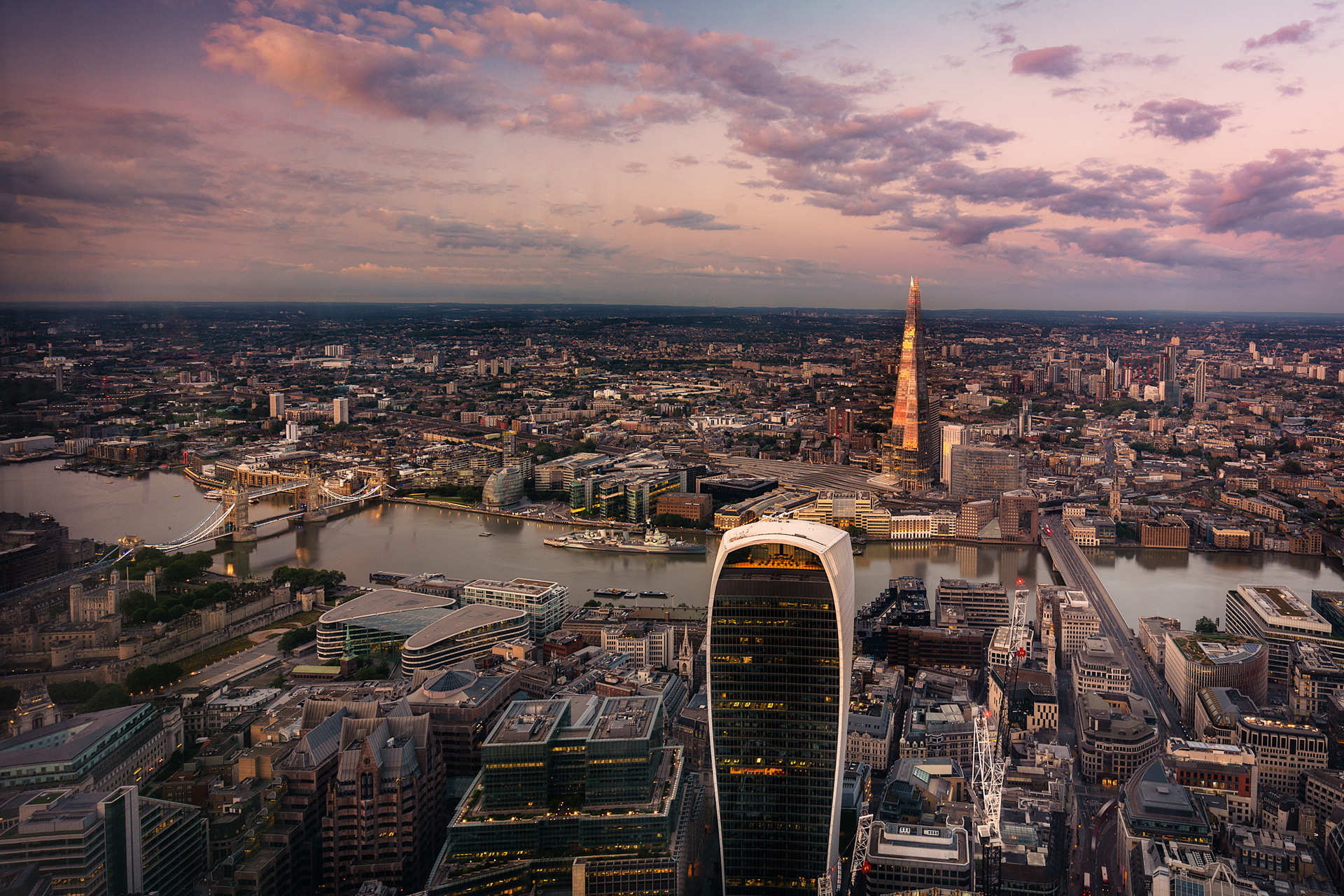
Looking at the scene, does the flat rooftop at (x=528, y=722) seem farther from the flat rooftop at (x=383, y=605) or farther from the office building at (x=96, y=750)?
the flat rooftop at (x=383, y=605)

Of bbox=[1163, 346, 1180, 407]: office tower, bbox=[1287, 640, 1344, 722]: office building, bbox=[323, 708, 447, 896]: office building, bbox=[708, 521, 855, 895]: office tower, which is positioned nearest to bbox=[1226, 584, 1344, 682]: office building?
bbox=[1287, 640, 1344, 722]: office building

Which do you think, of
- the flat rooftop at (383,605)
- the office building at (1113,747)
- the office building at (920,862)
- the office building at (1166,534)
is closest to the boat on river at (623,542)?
the flat rooftop at (383,605)

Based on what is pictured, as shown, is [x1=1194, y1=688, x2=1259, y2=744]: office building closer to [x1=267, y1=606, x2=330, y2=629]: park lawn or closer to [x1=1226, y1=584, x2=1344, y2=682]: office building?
[x1=1226, y1=584, x2=1344, y2=682]: office building

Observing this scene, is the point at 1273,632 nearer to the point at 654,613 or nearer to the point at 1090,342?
the point at 654,613

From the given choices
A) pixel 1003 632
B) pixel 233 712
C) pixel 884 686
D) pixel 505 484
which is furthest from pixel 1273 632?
pixel 505 484

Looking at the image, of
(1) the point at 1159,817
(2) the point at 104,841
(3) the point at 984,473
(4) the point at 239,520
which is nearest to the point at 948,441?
(3) the point at 984,473
